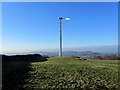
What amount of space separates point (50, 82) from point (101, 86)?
2.12 metres

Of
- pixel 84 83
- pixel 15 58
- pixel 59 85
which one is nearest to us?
pixel 59 85

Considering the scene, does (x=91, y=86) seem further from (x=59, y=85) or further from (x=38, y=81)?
(x=38, y=81)

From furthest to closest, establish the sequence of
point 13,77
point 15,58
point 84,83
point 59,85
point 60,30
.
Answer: point 60,30
point 15,58
point 13,77
point 84,83
point 59,85

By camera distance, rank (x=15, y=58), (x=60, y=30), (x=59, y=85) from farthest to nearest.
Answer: (x=60, y=30) < (x=15, y=58) < (x=59, y=85)

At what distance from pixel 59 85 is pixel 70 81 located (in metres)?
0.75

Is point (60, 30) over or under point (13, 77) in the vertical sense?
over

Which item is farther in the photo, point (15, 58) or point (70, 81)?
point (15, 58)

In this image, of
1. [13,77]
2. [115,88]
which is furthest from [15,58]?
[115,88]

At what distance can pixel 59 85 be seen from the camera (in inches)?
242

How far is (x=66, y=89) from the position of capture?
19.0 feet

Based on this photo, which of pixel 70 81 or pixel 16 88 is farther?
pixel 70 81

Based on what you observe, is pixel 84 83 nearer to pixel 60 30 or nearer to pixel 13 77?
pixel 13 77

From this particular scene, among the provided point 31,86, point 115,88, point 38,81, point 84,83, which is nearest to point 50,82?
point 38,81

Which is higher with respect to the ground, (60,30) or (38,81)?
(60,30)
